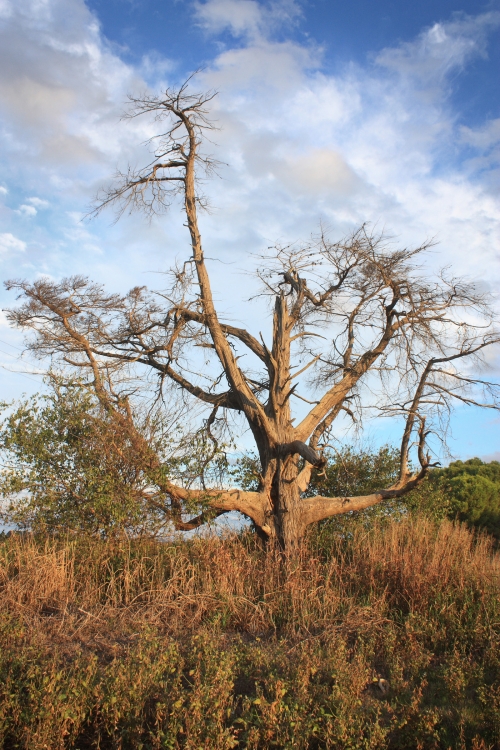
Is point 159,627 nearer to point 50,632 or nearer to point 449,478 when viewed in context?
point 50,632

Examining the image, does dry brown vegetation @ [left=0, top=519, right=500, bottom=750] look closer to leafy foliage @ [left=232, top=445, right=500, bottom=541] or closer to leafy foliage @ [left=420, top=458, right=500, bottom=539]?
leafy foliage @ [left=232, top=445, right=500, bottom=541]

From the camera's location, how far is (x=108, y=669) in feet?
15.9

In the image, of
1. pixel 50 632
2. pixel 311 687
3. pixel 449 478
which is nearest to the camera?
pixel 311 687

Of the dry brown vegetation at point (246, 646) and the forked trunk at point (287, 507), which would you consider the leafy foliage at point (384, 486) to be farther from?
the dry brown vegetation at point (246, 646)

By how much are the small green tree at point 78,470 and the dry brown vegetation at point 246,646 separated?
0.47m

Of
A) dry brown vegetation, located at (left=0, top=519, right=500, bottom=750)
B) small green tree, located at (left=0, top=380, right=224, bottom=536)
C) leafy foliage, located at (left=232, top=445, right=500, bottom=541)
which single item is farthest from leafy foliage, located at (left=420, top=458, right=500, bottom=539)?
small green tree, located at (left=0, top=380, right=224, bottom=536)

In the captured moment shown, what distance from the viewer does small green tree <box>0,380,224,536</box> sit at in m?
9.73

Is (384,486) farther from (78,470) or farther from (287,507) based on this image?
(78,470)

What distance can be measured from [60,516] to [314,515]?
460 cm

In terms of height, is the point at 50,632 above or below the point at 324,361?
below

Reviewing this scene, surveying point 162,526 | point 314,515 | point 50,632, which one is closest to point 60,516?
point 162,526

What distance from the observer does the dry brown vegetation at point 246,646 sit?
4.41m

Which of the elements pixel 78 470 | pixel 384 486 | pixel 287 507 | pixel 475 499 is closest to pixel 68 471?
pixel 78 470

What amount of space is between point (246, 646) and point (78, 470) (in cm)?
495
